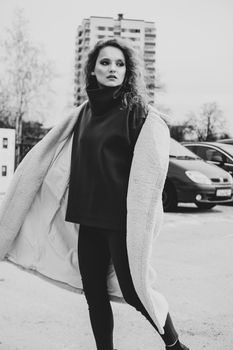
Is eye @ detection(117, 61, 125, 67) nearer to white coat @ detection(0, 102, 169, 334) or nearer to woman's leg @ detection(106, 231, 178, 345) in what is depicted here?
white coat @ detection(0, 102, 169, 334)

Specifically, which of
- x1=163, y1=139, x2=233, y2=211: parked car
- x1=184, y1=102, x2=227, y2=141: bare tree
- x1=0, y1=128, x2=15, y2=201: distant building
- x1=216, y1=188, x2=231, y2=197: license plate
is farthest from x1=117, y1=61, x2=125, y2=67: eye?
x1=184, y1=102, x2=227, y2=141: bare tree

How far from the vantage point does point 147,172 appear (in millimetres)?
2264

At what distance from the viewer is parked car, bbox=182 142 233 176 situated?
11.6m

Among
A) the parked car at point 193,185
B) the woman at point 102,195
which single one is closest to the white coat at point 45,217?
the woman at point 102,195

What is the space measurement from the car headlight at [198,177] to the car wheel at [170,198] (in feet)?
1.33

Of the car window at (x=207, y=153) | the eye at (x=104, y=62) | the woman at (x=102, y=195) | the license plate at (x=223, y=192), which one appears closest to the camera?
the woman at (x=102, y=195)

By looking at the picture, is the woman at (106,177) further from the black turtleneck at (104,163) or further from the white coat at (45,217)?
the white coat at (45,217)

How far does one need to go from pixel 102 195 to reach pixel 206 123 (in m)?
71.3

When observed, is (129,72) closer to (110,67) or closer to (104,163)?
(110,67)

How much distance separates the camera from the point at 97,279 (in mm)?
2424

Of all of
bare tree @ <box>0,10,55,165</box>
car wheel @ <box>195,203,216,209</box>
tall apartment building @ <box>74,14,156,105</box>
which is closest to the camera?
car wheel @ <box>195,203,216,209</box>

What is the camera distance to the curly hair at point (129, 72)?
241cm

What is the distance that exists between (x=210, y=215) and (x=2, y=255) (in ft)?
23.5

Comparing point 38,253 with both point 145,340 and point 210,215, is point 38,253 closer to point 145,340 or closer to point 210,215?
point 145,340
